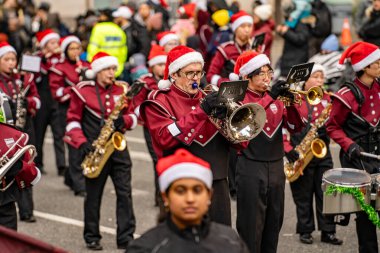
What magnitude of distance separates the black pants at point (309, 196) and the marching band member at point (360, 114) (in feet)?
3.35

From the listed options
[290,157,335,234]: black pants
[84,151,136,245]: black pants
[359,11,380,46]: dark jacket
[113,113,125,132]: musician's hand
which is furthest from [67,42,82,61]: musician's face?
[359,11,380,46]: dark jacket

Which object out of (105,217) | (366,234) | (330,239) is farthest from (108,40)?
(366,234)

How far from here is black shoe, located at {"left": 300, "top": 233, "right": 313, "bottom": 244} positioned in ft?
33.6

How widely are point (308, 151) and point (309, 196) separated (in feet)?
1.80

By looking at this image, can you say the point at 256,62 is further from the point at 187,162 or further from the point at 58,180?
the point at 58,180

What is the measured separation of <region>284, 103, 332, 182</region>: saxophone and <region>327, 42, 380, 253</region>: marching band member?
79 centimetres

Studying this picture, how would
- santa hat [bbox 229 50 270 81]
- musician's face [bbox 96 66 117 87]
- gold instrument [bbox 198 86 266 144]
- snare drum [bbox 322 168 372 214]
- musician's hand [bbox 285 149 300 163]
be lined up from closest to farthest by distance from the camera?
1. gold instrument [bbox 198 86 266 144]
2. snare drum [bbox 322 168 372 214]
3. santa hat [bbox 229 50 270 81]
4. musician's hand [bbox 285 149 300 163]
5. musician's face [bbox 96 66 117 87]

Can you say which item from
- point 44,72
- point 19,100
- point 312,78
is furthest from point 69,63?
point 312,78

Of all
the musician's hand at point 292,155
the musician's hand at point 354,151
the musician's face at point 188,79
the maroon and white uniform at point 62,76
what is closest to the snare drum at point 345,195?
the musician's hand at point 354,151

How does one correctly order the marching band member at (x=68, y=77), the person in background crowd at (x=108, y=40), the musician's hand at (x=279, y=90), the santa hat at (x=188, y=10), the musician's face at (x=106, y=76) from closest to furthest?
the musician's hand at (x=279, y=90)
the musician's face at (x=106, y=76)
the marching band member at (x=68, y=77)
the person in background crowd at (x=108, y=40)
the santa hat at (x=188, y=10)

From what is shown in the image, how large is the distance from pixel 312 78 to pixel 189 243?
5326 mm

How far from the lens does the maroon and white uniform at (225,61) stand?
41.2ft

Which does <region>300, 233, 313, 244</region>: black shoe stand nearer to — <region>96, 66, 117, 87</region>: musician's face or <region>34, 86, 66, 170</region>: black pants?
<region>96, 66, 117, 87</region>: musician's face

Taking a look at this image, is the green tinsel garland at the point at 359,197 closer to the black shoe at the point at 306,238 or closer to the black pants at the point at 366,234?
the black pants at the point at 366,234
